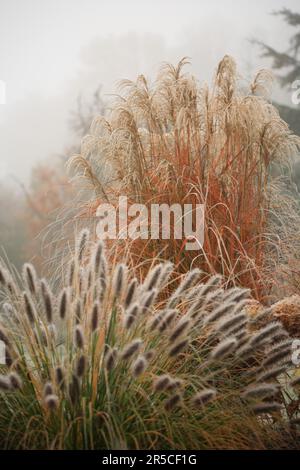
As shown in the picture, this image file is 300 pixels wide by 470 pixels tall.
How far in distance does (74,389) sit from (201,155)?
7.45 ft

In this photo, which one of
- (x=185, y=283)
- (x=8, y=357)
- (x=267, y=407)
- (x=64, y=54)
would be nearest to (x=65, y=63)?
(x=64, y=54)

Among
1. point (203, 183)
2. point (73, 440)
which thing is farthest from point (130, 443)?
point (203, 183)

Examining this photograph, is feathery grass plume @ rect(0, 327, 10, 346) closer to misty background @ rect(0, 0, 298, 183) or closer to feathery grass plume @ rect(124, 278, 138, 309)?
feathery grass plume @ rect(124, 278, 138, 309)

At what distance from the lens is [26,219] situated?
1390 cm

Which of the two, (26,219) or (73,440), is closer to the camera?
(73,440)

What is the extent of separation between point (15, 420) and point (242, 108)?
2166 millimetres

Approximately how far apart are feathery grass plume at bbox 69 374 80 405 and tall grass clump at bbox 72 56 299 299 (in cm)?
167

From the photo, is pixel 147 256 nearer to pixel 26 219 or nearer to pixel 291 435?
pixel 291 435

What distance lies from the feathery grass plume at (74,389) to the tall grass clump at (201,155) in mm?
1672

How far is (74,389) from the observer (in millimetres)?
1583

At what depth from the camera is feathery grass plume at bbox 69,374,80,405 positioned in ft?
5.15

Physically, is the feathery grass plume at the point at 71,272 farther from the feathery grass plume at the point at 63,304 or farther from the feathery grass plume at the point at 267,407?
the feathery grass plume at the point at 267,407

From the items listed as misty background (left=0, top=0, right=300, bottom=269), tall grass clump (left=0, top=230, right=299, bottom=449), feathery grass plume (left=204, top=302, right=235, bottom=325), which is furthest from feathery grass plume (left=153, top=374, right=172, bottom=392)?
misty background (left=0, top=0, right=300, bottom=269)
